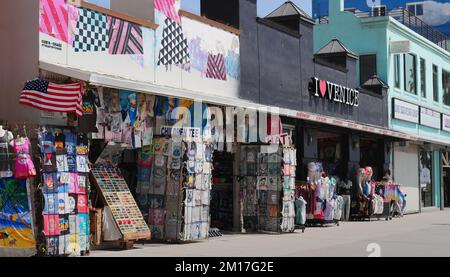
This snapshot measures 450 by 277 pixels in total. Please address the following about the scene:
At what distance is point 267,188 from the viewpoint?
673 inches

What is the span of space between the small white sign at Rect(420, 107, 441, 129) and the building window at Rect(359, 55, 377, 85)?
4259 millimetres

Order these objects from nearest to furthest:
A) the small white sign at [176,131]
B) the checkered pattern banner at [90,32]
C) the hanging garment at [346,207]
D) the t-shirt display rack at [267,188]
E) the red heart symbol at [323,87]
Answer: the checkered pattern banner at [90,32] < the small white sign at [176,131] < the t-shirt display rack at [267,188] < the red heart symbol at [323,87] < the hanging garment at [346,207]

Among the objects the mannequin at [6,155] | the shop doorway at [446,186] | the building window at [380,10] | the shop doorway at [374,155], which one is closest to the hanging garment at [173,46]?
the mannequin at [6,155]

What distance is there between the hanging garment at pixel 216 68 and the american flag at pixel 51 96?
17.4ft

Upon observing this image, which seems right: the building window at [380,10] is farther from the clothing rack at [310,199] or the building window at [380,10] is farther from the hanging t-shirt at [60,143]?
the hanging t-shirt at [60,143]

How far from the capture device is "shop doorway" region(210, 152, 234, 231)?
17.6 meters

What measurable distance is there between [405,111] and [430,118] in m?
3.70

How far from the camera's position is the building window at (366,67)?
28.3 meters

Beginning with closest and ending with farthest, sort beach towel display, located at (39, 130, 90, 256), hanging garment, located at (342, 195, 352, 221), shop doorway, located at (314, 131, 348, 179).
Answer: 1. beach towel display, located at (39, 130, 90, 256)
2. hanging garment, located at (342, 195, 352, 221)
3. shop doorway, located at (314, 131, 348, 179)

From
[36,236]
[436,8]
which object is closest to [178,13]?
[36,236]

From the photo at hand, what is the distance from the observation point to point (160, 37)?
15.0 m

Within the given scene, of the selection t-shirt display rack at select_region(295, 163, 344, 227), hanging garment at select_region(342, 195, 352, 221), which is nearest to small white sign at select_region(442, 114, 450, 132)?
hanging garment at select_region(342, 195, 352, 221)

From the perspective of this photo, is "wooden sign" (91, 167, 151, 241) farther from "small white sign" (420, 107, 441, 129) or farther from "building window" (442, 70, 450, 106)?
"building window" (442, 70, 450, 106)

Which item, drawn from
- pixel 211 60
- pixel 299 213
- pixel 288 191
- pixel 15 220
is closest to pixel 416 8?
pixel 299 213
